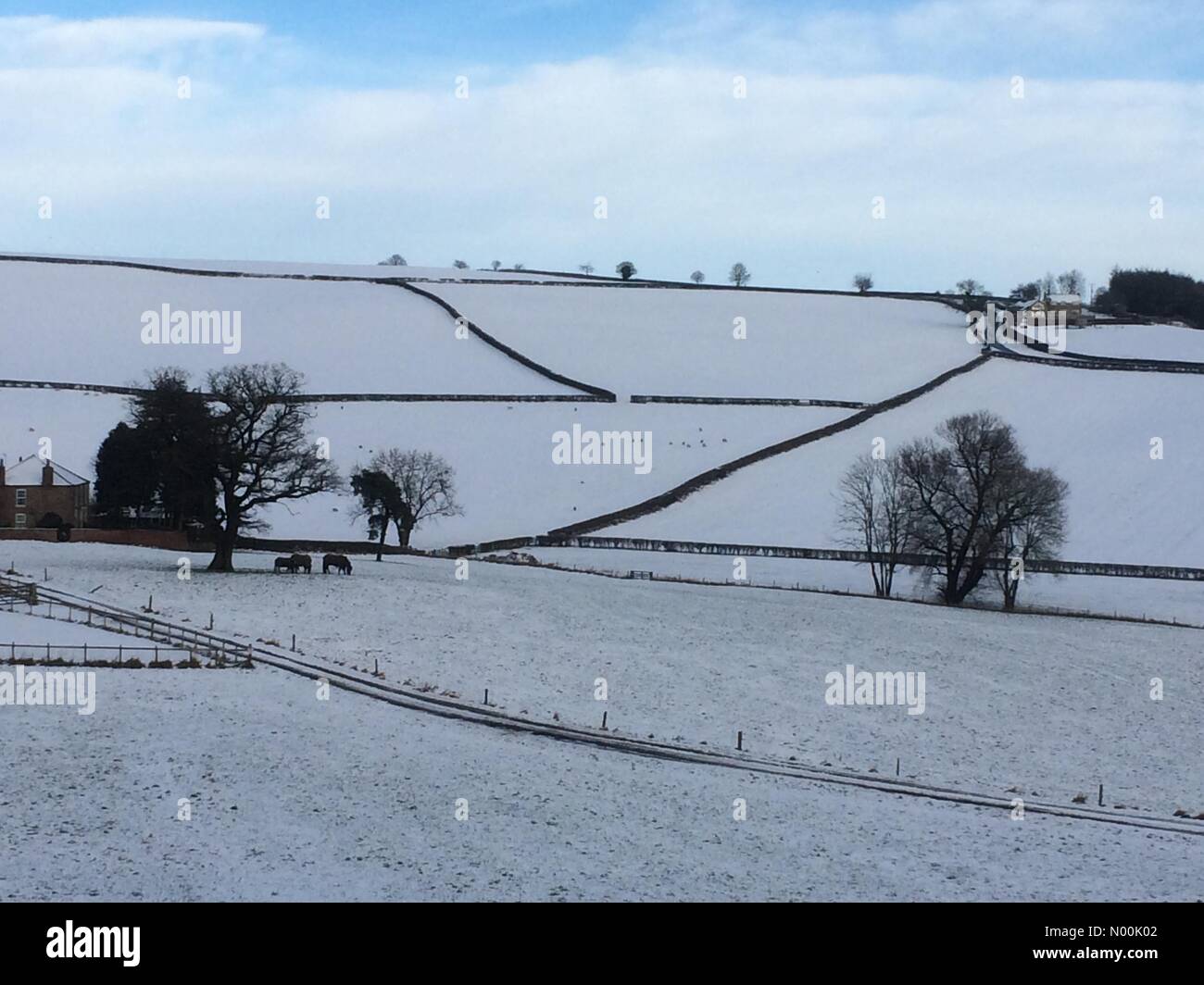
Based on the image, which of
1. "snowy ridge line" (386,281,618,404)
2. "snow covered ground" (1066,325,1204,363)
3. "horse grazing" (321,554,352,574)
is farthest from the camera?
"snow covered ground" (1066,325,1204,363)

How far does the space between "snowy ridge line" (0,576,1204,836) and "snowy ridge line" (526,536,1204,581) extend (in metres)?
33.0

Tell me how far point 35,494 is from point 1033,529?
160ft

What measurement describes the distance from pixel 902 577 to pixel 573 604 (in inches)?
895

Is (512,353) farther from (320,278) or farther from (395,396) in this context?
(320,278)

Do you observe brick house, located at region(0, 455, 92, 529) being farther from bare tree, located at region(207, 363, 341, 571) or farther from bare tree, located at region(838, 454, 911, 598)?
bare tree, located at region(838, 454, 911, 598)

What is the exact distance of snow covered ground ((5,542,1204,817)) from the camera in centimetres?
3656

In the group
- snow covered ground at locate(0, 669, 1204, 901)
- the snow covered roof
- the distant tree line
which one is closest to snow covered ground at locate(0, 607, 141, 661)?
snow covered ground at locate(0, 669, 1204, 901)

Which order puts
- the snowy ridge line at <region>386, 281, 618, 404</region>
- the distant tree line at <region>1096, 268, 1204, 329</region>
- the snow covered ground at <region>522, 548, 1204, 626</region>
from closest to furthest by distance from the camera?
the snow covered ground at <region>522, 548, 1204, 626</region> → the snowy ridge line at <region>386, 281, 618, 404</region> → the distant tree line at <region>1096, 268, 1204, 329</region>

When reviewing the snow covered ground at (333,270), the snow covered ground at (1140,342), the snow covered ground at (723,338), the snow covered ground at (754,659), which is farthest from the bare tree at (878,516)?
the snow covered ground at (333,270)

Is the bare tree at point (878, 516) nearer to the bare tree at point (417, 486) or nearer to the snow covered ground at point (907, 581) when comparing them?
the snow covered ground at point (907, 581)

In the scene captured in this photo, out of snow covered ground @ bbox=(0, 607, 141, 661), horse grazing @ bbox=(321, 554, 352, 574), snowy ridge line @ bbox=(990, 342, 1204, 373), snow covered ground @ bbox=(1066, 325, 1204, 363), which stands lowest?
snow covered ground @ bbox=(0, 607, 141, 661)

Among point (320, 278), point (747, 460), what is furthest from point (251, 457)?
point (320, 278)

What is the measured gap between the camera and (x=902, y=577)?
229ft
